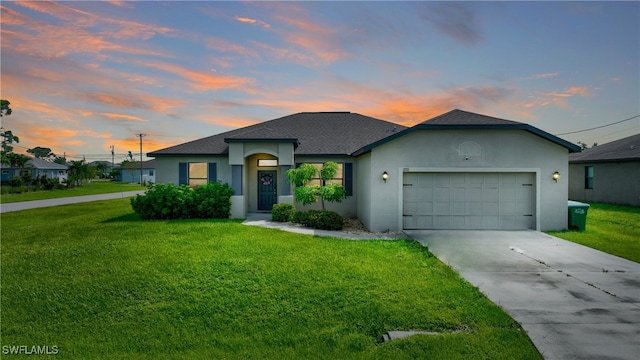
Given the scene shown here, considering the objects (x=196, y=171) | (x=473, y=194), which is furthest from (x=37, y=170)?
(x=473, y=194)

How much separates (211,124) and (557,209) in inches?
754

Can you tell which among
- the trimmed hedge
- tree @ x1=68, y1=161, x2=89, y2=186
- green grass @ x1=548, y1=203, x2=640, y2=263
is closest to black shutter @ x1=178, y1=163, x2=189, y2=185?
the trimmed hedge

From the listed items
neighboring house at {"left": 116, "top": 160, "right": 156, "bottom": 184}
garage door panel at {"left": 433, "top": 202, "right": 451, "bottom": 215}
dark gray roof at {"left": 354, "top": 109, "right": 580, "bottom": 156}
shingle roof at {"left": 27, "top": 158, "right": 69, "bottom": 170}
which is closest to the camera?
dark gray roof at {"left": 354, "top": 109, "right": 580, "bottom": 156}

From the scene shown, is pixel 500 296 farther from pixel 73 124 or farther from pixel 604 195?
pixel 73 124

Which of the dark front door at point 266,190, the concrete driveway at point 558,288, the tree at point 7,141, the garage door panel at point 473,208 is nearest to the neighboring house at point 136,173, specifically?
the tree at point 7,141

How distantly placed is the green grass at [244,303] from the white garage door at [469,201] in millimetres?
3013

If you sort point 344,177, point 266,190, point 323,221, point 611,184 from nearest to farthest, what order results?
point 323,221, point 344,177, point 266,190, point 611,184

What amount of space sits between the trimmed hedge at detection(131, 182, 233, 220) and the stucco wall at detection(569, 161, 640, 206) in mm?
24230

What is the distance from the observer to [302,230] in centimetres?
1162

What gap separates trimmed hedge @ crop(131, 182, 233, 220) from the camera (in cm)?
1347

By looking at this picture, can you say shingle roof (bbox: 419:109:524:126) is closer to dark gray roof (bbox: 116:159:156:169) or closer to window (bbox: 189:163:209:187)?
window (bbox: 189:163:209:187)

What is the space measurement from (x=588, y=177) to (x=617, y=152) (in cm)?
243

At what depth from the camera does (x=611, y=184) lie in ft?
66.8

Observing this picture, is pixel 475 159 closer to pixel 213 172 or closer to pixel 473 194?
pixel 473 194
